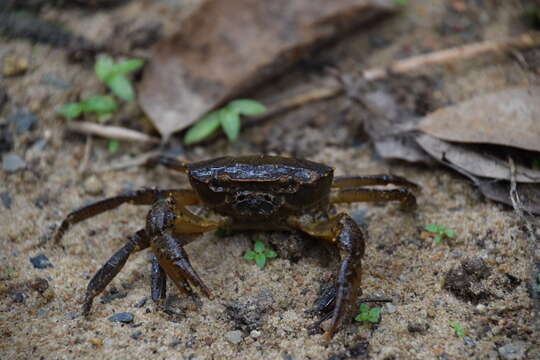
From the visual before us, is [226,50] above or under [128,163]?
above

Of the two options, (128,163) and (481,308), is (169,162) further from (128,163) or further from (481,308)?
(481,308)

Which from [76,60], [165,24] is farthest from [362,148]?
[76,60]

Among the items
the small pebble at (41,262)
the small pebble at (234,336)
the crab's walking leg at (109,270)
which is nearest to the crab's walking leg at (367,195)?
the small pebble at (234,336)

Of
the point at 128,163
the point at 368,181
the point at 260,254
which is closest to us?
the point at 260,254

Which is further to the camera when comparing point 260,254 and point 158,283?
point 260,254

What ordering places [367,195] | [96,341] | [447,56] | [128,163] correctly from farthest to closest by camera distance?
[447,56] → [128,163] → [367,195] → [96,341]

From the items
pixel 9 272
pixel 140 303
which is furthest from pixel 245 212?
pixel 9 272

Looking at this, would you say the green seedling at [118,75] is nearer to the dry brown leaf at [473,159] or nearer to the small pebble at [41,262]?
the small pebble at [41,262]
